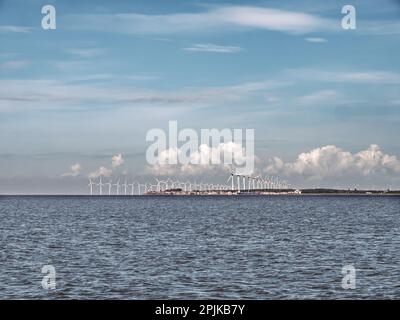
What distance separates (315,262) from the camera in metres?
56.2

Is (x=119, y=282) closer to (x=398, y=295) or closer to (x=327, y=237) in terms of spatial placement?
(x=398, y=295)

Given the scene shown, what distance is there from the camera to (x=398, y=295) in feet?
129

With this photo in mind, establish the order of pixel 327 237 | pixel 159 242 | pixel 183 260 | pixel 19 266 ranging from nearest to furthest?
pixel 19 266
pixel 183 260
pixel 159 242
pixel 327 237

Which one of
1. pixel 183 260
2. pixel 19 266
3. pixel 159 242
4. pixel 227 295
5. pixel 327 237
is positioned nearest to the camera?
pixel 227 295

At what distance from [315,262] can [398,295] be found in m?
17.2

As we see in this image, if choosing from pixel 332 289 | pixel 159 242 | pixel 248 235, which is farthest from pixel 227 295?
pixel 248 235

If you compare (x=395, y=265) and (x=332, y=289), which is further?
(x=395, y=265)

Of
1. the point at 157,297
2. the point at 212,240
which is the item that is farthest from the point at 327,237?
the point at 157,297

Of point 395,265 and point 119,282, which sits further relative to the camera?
point 395,265

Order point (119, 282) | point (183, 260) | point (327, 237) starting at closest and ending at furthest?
point (119, 282), point (183, 260), point (327, 237)
